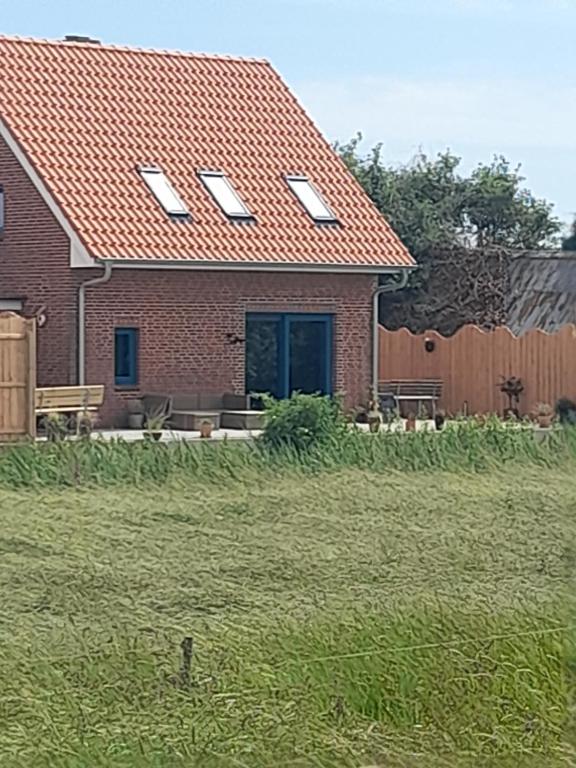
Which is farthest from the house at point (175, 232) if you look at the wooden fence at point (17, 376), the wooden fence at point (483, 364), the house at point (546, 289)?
the house at point (546, 289)

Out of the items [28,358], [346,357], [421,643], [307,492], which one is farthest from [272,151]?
[421,643]

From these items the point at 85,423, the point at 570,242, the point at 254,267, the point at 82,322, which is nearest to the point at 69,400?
the point at 85,423

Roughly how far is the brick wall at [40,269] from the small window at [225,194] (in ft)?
11.6

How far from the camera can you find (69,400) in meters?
29.4

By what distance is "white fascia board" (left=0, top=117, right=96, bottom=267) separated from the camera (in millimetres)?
31797

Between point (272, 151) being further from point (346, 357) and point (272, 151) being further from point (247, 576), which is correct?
point (247, 576)

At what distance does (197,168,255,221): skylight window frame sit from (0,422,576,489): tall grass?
7.73 metres

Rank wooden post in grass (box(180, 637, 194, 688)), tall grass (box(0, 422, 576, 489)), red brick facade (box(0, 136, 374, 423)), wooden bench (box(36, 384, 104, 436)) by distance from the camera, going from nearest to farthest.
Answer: wooden post in grass (box(180, 637, 194, 688)), tall grass (box(0, 422, 576, 489)), wooden bench (box(36, 384, 104, 436)), red brick facade (box(0, 136, 374, 423))

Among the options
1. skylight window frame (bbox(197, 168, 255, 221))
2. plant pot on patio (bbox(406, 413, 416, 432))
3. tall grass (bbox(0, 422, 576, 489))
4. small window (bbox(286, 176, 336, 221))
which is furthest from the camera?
small window (bbox(286, 176, 336, 221))

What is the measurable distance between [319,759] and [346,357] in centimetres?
2838

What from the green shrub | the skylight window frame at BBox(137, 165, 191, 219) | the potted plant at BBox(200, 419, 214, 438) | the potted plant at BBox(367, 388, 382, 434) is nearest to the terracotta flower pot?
the potted plant at BBox(200, 419, 214, 438)

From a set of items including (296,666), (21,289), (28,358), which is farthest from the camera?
(21,289)

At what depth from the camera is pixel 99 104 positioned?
1380 inches

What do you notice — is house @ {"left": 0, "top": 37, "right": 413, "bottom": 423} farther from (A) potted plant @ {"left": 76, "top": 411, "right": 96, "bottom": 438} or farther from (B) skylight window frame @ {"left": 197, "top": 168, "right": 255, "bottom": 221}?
(A) potted plant @ {"left": 76, "top": 411, "right": 96, "bottom": 438}
